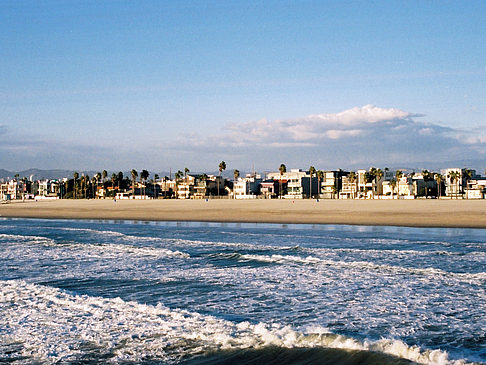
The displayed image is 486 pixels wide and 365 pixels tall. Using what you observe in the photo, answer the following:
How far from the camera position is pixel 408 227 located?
27312 mm

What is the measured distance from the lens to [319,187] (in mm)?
116375

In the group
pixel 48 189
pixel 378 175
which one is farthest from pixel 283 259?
pixel 48 189

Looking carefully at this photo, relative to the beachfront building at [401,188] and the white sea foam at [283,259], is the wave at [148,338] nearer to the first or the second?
the white sea foam at [283,259]

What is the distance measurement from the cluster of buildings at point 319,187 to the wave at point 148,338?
90.0 meters

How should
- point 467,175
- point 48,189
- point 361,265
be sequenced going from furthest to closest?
point 48,189 < point 467,175 < point 361,265

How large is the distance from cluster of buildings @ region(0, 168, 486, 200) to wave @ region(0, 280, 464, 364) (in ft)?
295

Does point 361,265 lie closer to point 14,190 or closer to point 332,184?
point 332,184

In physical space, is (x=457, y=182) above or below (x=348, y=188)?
above

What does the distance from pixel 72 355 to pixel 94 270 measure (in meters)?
6.83

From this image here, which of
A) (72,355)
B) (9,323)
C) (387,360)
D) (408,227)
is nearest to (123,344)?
(72,355)

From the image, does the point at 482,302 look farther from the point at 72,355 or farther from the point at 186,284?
the point at 72,355

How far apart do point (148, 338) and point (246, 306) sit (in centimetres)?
234

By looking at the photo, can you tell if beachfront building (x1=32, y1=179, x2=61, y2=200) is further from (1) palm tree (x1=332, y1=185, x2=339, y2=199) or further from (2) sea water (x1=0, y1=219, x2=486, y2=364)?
(2) sea water (x1=0, y1=219, x2=486, y2=364)

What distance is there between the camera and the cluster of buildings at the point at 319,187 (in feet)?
349
